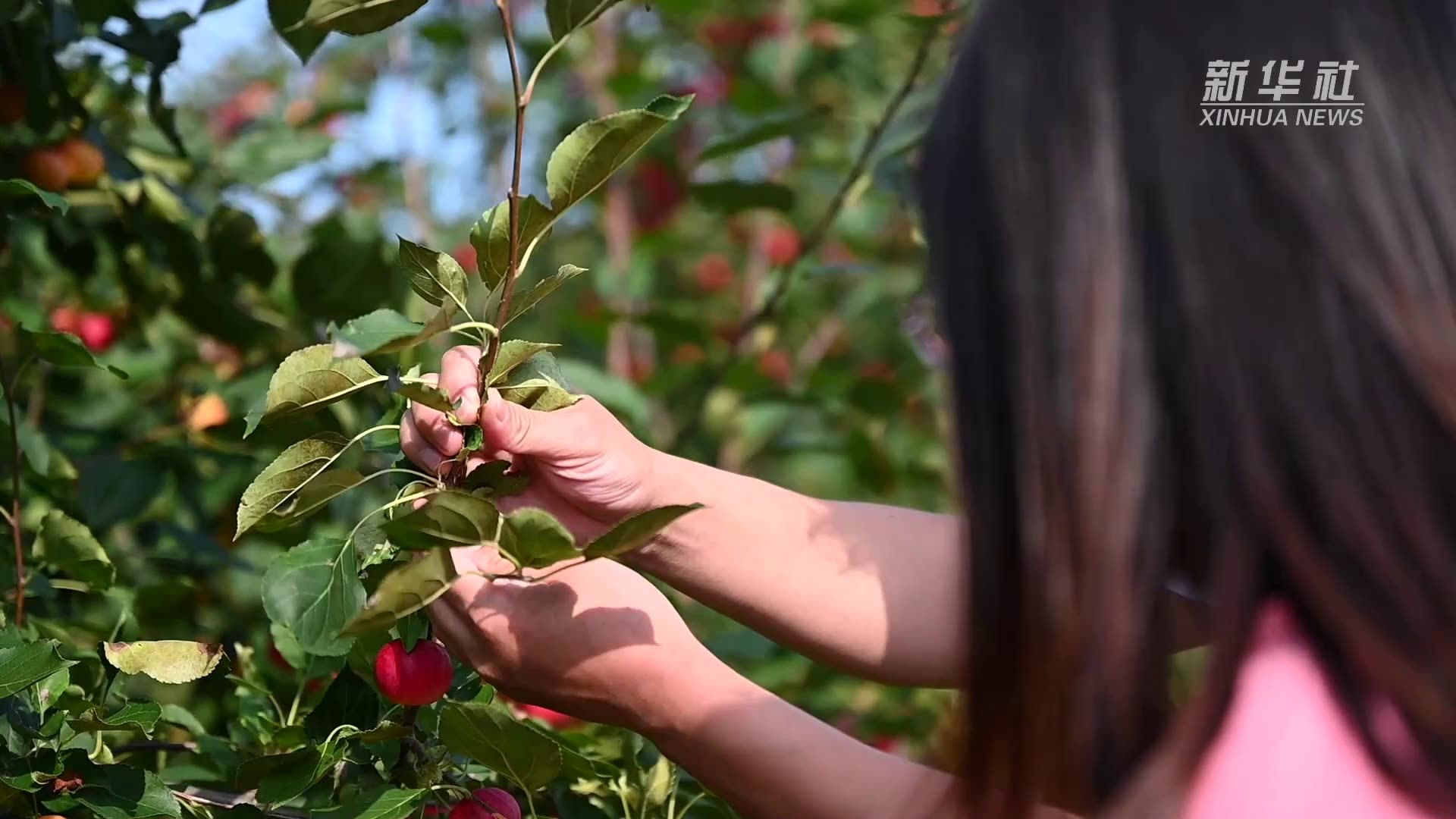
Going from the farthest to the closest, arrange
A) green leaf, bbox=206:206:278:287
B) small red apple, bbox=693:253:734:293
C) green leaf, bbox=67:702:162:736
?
small red apple, bbox=693:253:734:293 → green leaf, bbox=206:206:278:287 → green leaf, bbox=67:702:162:736

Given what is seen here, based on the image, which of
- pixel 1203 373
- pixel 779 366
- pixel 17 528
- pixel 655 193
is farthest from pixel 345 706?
pixel 655 193

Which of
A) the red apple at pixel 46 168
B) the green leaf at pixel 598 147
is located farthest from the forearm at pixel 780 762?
the red apple at pixel 46 168

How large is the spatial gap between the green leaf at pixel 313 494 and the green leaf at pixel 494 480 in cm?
6

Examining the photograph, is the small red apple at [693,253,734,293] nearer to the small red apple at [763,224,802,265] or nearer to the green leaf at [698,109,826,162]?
the small red apple at [763,224,802,265]

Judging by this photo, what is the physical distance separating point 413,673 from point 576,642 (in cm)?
11

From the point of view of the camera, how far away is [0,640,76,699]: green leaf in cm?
90

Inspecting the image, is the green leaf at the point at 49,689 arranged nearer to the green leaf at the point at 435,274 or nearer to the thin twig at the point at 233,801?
the thin twig at the point at 233,801

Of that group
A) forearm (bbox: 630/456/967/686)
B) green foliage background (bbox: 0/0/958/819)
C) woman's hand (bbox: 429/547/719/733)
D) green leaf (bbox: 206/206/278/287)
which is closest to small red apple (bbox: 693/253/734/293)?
green foliage background (bbox: 0/0/958/819)

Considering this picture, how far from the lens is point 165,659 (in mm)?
984

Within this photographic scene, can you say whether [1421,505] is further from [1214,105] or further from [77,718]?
[77,718]

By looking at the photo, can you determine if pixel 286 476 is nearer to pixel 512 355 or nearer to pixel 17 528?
pixel 512 355

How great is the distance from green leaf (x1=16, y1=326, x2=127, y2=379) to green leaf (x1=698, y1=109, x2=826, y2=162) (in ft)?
3.09

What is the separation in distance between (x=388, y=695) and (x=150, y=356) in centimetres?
103

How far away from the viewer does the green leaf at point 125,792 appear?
926 mm
